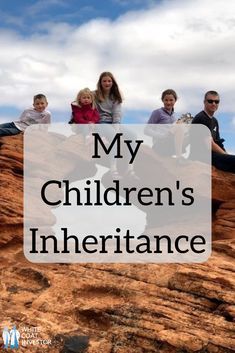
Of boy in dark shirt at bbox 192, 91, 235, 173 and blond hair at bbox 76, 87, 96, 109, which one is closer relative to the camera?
boy in dark shirt at bbox 192, 91, 235, 173

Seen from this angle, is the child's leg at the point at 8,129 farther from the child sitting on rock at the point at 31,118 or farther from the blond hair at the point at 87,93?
the blond hair at the point at 87,93

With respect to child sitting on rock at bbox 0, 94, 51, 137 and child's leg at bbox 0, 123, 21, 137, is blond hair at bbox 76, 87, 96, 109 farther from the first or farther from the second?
child's leg at bbox 0, 123, 21, 137

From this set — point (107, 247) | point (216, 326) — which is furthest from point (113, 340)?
point (107, 247)

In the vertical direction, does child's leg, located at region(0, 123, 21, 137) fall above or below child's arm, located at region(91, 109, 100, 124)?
below

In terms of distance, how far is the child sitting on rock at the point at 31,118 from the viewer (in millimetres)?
15914

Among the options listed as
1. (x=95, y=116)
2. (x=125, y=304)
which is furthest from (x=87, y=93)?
(x=125, y=304)

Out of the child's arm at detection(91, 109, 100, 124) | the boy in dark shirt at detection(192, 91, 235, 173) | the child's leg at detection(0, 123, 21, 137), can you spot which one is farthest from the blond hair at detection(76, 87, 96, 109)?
the boy in dark shirt at detection(192, 91, 235, 173)

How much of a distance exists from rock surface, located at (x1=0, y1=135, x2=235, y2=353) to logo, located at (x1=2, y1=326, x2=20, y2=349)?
0.14 meters

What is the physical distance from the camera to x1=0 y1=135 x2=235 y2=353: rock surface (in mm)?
11320

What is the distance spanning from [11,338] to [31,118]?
7137 millimetres

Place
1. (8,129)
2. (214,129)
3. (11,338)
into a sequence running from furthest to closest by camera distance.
Result: (8,129), (214,129), (11,338)

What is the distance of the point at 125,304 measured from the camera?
12328 mm

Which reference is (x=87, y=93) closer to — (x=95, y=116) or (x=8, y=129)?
(x=95, y=116)

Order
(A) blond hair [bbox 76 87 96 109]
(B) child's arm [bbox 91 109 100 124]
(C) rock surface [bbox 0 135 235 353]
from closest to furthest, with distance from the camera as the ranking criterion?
(C) rock surface [bbox 0 135 235 353]
(A) blond hair [bbox 76 87 96 109]
(B) child's arm [bbox 91 109 100 124]
